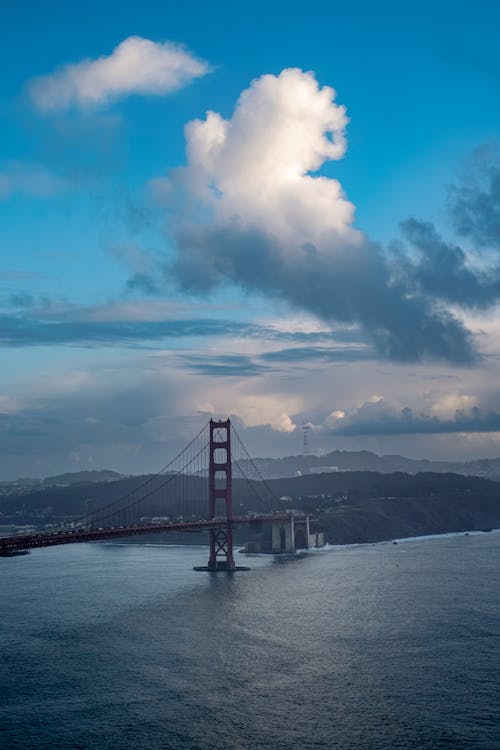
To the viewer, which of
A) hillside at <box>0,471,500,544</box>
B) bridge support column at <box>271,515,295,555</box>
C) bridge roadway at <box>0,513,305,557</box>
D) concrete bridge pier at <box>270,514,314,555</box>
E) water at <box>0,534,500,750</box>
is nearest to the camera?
water at <box>0,534,500,750</box>

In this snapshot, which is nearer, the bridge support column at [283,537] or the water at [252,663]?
the water at [252,663]

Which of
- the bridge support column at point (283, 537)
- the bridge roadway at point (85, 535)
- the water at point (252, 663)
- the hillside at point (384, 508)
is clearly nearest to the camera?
the water at point (252, 663)

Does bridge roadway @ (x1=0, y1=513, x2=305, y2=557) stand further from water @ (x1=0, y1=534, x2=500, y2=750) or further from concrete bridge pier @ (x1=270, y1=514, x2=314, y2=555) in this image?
concrete bridge pier @ (x1=270, y1=514, x2=314, y2=555)

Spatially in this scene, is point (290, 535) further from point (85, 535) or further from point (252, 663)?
point (252, 663)

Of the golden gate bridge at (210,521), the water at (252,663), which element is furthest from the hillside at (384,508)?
the water at (252,663)

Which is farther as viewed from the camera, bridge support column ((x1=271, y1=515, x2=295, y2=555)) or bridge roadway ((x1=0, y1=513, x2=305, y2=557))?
bridge support column ((x1=271, y1=515, x2=295, y2=555))

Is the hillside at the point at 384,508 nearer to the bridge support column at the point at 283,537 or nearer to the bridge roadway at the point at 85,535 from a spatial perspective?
the bridge support column at the point at 283,537

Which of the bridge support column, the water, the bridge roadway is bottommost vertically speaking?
the water

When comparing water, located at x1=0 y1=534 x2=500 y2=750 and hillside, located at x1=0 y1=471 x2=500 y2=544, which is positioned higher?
hillside, located at x1=0 y1=471 x2=500 y2=544

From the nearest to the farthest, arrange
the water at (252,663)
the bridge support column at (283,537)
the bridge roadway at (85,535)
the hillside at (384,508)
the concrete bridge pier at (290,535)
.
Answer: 1. the water at (252,663)
2. the bridge roadway at (85,535)
3. the bridge support column at (283,537)
4. the concrete bridge pier at (290,535)
5. the hillside at (384,508)

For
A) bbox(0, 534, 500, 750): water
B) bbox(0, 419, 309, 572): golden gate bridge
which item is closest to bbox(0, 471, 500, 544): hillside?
bbox(0, 419, 309, 572): golden gate bridge
